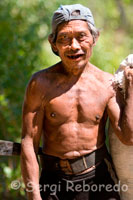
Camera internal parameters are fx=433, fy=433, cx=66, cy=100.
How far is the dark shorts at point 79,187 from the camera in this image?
2609 mm

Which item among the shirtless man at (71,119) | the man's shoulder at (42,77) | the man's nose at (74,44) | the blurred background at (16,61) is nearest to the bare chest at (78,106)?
the shirtless man at (71,119)

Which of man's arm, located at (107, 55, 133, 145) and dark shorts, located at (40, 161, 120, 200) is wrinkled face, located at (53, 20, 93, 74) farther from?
dark shorts, located at (40, 161, 120, 200)

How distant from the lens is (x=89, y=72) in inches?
104

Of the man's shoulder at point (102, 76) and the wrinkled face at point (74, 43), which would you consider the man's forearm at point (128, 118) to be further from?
the wrinkled face at point (74, 43)

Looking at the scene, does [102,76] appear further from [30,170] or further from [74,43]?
[30,170]

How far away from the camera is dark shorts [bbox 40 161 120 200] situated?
8.56 feet

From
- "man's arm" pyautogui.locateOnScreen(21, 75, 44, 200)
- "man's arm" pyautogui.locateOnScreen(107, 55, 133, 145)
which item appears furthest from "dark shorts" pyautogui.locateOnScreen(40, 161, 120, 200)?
"man's arm" pyautogui.locateOnScreen(107, 55, 133, 145)

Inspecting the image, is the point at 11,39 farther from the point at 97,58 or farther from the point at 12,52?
Answer: the point at 97,58

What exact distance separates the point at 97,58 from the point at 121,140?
11.8 feet

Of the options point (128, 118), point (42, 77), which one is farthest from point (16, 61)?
point (128, 118)

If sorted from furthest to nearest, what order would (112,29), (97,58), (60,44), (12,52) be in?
(112,29), (97,58), (12,52), (60,44)

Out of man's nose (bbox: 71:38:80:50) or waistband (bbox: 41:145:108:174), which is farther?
waistband (bbox: 41:145:108:174)

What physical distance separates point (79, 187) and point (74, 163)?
15cm

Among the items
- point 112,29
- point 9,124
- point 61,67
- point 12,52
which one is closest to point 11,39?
point 12,52
